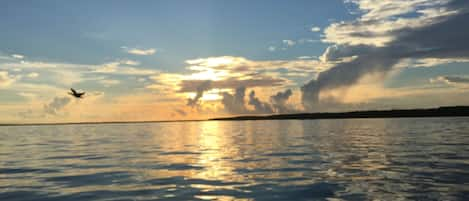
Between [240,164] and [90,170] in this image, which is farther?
[240,164]

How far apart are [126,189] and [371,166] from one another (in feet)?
49.3

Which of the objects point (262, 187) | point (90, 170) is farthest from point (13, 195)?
point (262, 187)

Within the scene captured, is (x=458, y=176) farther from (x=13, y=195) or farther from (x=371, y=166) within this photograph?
(x=13, y=195)

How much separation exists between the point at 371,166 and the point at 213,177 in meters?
10.2

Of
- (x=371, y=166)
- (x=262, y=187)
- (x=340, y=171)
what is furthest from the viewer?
(x=371, y=166)

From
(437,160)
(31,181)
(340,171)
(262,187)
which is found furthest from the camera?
(437,160)

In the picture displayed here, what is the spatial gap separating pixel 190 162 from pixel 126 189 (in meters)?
11.4

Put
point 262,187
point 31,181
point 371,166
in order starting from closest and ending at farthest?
point 262,187 → point 31,181 → point 371,166

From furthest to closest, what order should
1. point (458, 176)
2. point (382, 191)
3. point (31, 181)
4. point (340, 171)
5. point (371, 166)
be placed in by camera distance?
point (371, 166), point (340, 171), point (31, 181), point (458, 176), point (382, 191)

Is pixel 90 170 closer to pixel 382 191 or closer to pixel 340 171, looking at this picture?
pixel 340 171

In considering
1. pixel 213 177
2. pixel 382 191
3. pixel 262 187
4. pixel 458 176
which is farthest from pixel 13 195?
pixel 458 176

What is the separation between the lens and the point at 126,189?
18219 mm

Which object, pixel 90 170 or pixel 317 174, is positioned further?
pixel 90 170

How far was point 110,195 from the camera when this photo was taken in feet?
55.9
